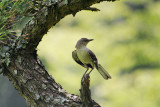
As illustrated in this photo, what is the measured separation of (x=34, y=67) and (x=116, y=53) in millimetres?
4301

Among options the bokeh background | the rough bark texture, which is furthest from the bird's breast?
the bokeh background

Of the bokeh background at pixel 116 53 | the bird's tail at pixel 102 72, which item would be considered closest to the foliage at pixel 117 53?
the bokeh background at pixel 116 53

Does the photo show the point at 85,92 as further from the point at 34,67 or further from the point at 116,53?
the point at 116,53

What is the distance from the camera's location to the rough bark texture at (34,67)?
2180 mm

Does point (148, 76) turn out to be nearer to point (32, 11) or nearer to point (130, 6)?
point (130, 6)

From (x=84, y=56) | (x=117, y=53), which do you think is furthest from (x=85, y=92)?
(x=117, y=53)

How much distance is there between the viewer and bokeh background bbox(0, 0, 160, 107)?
589cm

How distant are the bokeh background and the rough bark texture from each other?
3443mm

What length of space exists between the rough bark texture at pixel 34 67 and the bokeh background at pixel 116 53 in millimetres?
3443

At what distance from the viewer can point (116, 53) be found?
653 centimetres

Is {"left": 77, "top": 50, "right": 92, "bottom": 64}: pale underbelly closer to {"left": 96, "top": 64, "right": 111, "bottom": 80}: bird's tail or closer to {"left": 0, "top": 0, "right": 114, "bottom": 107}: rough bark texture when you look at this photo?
{"left": 96, "top": 64, "right": 111, "bottom": 80}: bird's tail

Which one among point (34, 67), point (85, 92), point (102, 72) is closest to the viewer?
point (85, 92)

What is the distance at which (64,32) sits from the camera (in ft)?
22.7

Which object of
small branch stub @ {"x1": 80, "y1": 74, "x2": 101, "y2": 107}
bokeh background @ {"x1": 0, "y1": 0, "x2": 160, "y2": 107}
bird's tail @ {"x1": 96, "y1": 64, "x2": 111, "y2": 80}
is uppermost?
bokeh background @ {"x1": 0, "y1": 0, "x2": 160, "y2": 107}
